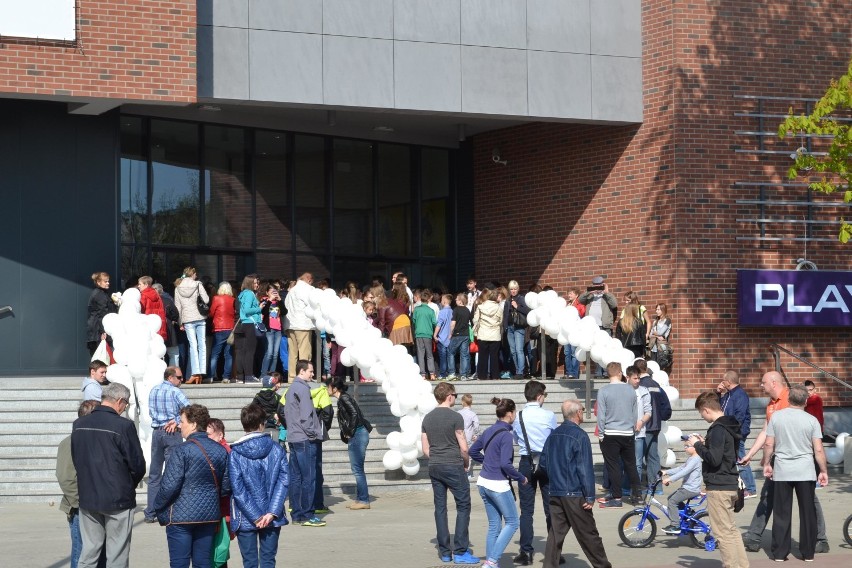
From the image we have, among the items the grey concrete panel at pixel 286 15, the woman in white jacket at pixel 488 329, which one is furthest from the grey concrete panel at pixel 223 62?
the woman in white jacket at pixel 488 329

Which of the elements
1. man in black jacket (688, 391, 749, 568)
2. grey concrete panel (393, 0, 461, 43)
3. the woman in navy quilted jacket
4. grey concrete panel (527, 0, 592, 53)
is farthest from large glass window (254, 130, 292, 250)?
the woman in navy quilted jacket

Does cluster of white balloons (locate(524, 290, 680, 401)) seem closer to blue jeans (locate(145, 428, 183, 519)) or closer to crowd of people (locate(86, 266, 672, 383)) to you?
crowd of people (locate(86, 266, 672, 383))

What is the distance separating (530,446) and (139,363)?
5.67 metres

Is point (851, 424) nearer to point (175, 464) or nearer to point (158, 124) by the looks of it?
point (158, 124)

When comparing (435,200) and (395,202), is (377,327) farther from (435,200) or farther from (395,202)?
(435,200)

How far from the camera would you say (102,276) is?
19328mm

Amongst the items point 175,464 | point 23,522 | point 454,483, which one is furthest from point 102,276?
point 175,464

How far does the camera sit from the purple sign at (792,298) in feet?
71.2

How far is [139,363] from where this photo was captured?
15656 millimetres

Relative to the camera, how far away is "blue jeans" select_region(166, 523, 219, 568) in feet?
29.4

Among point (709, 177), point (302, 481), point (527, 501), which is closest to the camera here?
point (527, 501)

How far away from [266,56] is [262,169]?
16.0ft

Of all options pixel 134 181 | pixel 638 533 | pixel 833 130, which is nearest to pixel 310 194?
pixel 134 181

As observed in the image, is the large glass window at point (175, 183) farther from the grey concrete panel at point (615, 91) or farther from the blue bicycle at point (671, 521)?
the blue bicycle at point (671, 521)
